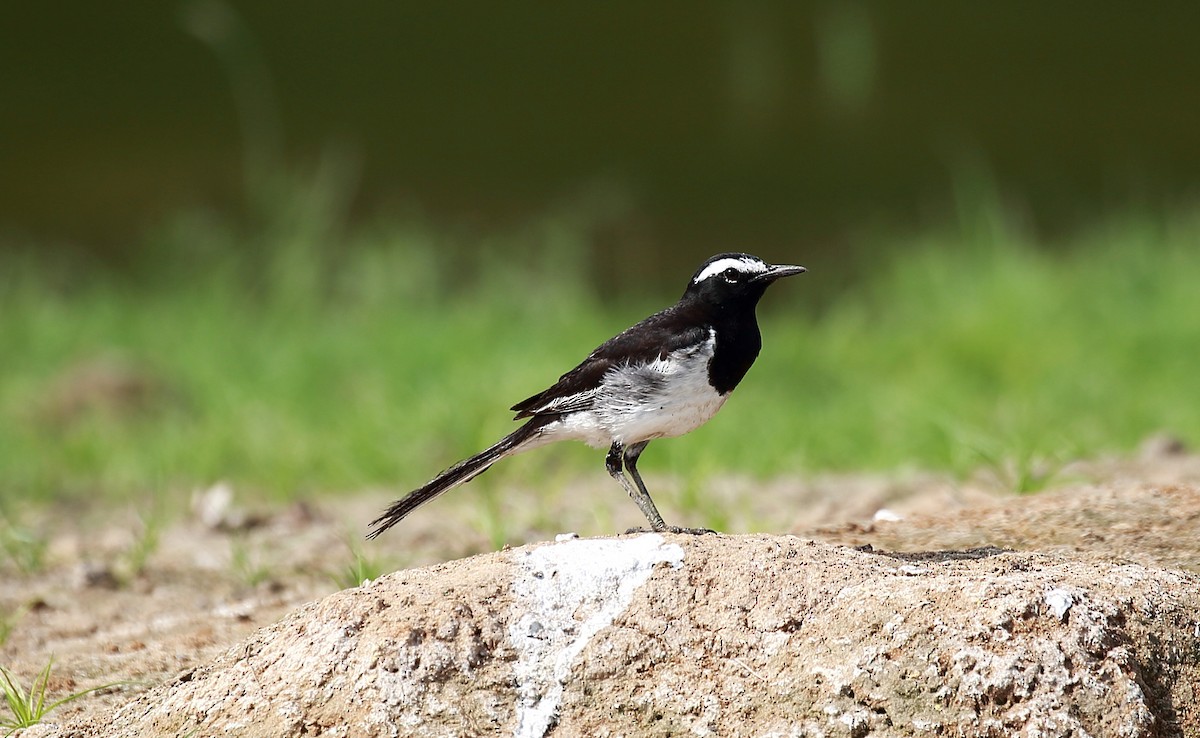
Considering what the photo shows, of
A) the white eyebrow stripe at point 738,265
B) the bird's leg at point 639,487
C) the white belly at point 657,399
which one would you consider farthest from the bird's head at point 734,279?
the bird's leg at point 639,487

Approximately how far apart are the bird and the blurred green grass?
1.25 meters

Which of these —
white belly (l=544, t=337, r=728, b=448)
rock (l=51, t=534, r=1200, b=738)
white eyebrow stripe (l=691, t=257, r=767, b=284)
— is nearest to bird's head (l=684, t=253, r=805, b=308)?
white eyebrow stripe (l=691, t=257, r=767, b=284)

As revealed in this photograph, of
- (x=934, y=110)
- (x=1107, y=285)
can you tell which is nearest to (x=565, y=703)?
(x=1107, y=285)

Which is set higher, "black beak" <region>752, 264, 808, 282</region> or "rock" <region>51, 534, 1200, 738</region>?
"black beak" <region>752, 264, 808, 282</region>

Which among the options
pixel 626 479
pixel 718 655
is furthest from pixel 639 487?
pixel 718 655

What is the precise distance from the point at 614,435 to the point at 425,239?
729 cm

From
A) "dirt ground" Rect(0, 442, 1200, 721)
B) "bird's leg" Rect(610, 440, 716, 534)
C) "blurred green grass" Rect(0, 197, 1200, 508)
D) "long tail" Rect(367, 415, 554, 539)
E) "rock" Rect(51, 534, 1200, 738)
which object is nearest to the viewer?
"rock" Rect(51, 534, 1200, 738)

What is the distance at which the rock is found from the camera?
3.20 meters

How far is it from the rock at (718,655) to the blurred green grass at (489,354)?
203cm

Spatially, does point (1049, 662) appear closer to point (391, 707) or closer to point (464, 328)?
point (391, 707)

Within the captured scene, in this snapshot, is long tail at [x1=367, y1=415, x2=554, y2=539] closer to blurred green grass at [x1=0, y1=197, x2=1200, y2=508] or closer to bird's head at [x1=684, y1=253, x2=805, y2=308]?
bird's head at [x1=684, y1=253, x2=805, y2=308]

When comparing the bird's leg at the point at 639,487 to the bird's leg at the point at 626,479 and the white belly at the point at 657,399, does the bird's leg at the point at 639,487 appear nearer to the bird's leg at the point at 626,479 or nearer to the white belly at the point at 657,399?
the bird's leg at the point at 626,479

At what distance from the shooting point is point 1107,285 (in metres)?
9.85

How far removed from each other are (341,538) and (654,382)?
1654 millimetres
